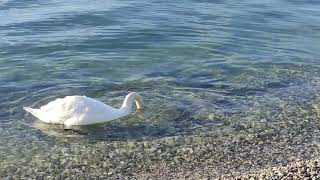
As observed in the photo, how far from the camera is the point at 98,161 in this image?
9.46 m

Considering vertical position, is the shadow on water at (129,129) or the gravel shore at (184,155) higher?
the shadow on water at (129,129)

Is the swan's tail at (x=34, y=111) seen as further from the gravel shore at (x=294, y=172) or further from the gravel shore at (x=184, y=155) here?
the gravel shore at (x=294, y=172)

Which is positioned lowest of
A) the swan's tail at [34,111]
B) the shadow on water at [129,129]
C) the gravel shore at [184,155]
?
the gravel shore at [184,155]

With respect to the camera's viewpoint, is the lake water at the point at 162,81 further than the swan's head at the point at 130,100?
No

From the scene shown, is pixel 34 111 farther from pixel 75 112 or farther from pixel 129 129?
pixel 129 129

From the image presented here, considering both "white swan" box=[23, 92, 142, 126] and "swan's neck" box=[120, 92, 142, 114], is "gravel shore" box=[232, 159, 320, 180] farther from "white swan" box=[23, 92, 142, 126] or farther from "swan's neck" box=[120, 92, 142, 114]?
"swan's neck" box=[120, 92, 142, 114]

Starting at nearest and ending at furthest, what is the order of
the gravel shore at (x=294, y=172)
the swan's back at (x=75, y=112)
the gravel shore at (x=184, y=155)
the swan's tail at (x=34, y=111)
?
the gravel shore at (x=294, y=172) < the gravel shore at (x=184, y=155) < the swan's back at (x=75, y=112) < the swan's tail at (x=34, y=111)

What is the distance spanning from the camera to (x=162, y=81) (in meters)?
13.5

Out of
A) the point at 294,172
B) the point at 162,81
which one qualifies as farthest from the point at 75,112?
the point at 294,172

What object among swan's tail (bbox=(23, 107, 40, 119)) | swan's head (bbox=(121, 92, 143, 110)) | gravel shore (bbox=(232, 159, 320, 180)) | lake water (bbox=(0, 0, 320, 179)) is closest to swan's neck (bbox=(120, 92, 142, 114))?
swan's head (bbox=(121, 92, 143, 110))

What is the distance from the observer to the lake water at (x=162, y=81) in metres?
9.68

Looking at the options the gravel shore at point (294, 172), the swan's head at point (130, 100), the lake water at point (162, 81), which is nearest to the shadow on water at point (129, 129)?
the lake water at point (162, 81)

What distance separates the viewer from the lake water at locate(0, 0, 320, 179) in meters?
9.68

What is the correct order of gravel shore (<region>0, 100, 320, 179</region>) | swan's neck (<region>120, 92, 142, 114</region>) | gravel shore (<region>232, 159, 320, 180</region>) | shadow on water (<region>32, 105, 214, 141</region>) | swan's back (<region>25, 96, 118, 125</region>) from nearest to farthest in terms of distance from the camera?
gravel shore (<region>232, 159, 320, 180</region>) < gravel shore (<region>0, 100, 320, 179</region>) < shadow on water (<region>32, 105, 214, 141</region>) < swan's back (<region>25, 96, 118, 125</region>) < swan's neck (<region>120, 92, 142, 114</region>)
